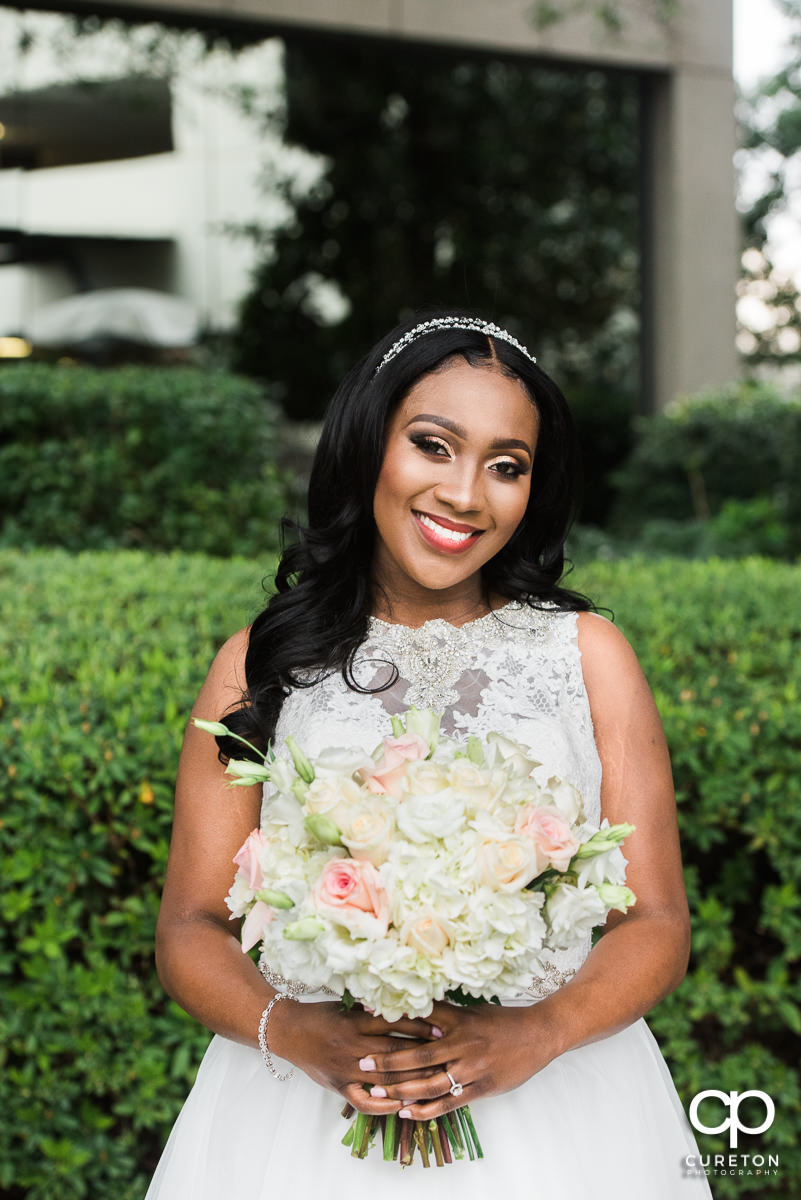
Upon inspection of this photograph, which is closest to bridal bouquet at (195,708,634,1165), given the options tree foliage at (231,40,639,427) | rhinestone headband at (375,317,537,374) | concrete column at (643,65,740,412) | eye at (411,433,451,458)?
eye at (411,433,451,458)

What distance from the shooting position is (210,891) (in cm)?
215

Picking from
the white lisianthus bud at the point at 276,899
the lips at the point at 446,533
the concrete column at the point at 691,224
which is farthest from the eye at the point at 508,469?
the concrete column at the point at 691,224

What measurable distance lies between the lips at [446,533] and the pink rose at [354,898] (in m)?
0.78

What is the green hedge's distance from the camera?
2.96m

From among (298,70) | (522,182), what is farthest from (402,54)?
(522,182)

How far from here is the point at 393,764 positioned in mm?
1630

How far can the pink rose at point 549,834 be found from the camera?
62.3 inches

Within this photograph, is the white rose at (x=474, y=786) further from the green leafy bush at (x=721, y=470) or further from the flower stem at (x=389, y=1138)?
the green leafy bush at (x=721, y=470)

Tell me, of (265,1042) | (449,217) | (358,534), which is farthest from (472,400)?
(449,217)

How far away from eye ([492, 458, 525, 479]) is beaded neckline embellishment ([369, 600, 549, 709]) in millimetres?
321

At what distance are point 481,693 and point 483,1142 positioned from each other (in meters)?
0.79

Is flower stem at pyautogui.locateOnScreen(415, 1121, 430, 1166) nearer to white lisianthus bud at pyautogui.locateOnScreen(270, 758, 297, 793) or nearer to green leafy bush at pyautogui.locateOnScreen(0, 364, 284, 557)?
white lisianthus bud at pyautogui.locateOnScreen(270, 758, 297, 793)

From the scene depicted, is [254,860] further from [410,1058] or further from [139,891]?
[139,891]

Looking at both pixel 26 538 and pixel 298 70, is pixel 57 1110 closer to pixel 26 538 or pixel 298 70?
pixel 26 538
